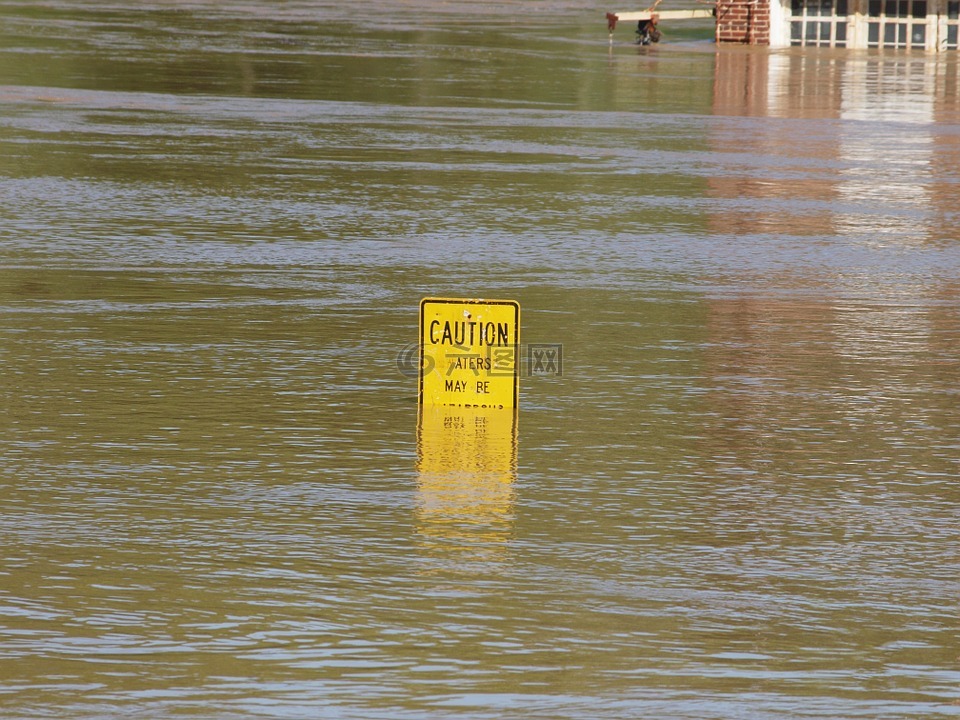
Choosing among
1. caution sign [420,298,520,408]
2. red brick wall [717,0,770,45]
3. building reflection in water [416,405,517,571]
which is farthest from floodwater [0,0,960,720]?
red brick wall [717,0,770,45]

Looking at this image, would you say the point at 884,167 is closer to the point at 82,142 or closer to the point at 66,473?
the point at 82,142

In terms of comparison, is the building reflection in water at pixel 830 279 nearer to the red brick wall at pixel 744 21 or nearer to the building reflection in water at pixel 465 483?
the building reflection in water at pixel 465 483

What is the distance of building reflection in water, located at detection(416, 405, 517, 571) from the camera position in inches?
225

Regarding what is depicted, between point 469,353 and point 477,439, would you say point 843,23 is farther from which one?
point 477,439

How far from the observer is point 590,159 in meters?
16.9

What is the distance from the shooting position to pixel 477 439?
280 inches

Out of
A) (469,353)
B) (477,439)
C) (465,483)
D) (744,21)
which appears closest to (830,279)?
(469,353)

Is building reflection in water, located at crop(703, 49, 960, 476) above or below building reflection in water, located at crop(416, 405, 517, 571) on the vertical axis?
above

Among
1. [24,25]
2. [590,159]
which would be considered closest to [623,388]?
[590,159]

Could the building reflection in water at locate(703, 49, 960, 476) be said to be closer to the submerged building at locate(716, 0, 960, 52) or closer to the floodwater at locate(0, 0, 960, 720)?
the floodwater at locate(0, 0, 960, 720)

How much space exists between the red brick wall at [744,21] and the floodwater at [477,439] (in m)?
22.5

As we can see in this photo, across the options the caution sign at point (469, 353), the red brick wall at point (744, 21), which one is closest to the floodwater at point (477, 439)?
the caution sign at point (469, 353)

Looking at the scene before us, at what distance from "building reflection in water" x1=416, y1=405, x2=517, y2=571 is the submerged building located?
32.9 metres

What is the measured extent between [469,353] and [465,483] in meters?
1.06
